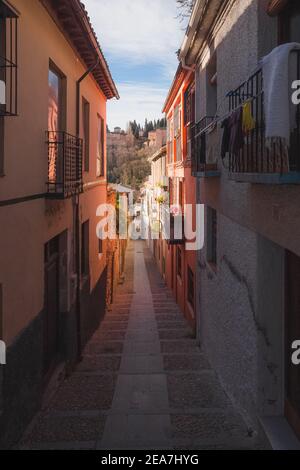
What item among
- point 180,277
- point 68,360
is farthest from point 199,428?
point 180,277

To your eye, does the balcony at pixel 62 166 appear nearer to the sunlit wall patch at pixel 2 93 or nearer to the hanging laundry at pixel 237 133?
the sunlit wall patch at pixel 2 93

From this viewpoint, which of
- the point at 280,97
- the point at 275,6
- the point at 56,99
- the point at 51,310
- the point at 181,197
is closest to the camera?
the point at 280,97

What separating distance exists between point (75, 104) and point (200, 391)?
6348mm

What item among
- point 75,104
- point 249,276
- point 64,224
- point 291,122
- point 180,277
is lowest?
point 180,277

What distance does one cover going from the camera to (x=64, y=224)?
976 centimetres

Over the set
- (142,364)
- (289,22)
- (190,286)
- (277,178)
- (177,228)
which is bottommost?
(142,364)

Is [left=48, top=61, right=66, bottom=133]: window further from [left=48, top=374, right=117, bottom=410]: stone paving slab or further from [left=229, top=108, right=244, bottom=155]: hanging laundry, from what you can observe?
[left=48, top=374, right=117, bottom=410]: stone paving slab

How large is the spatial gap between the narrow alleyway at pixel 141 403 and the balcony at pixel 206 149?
367 centimetres

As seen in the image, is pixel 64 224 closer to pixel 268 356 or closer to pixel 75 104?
pixel 75 104

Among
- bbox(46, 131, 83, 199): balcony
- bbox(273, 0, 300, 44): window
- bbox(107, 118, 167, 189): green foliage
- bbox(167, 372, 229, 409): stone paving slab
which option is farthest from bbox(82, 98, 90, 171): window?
bbox(107, 118, 167, 189): green foliage

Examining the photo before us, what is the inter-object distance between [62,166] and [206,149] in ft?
9.85

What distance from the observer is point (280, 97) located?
4.15m

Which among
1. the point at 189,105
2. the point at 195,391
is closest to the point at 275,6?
the point at 195,391

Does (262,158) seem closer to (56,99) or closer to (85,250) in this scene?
(56,99)
